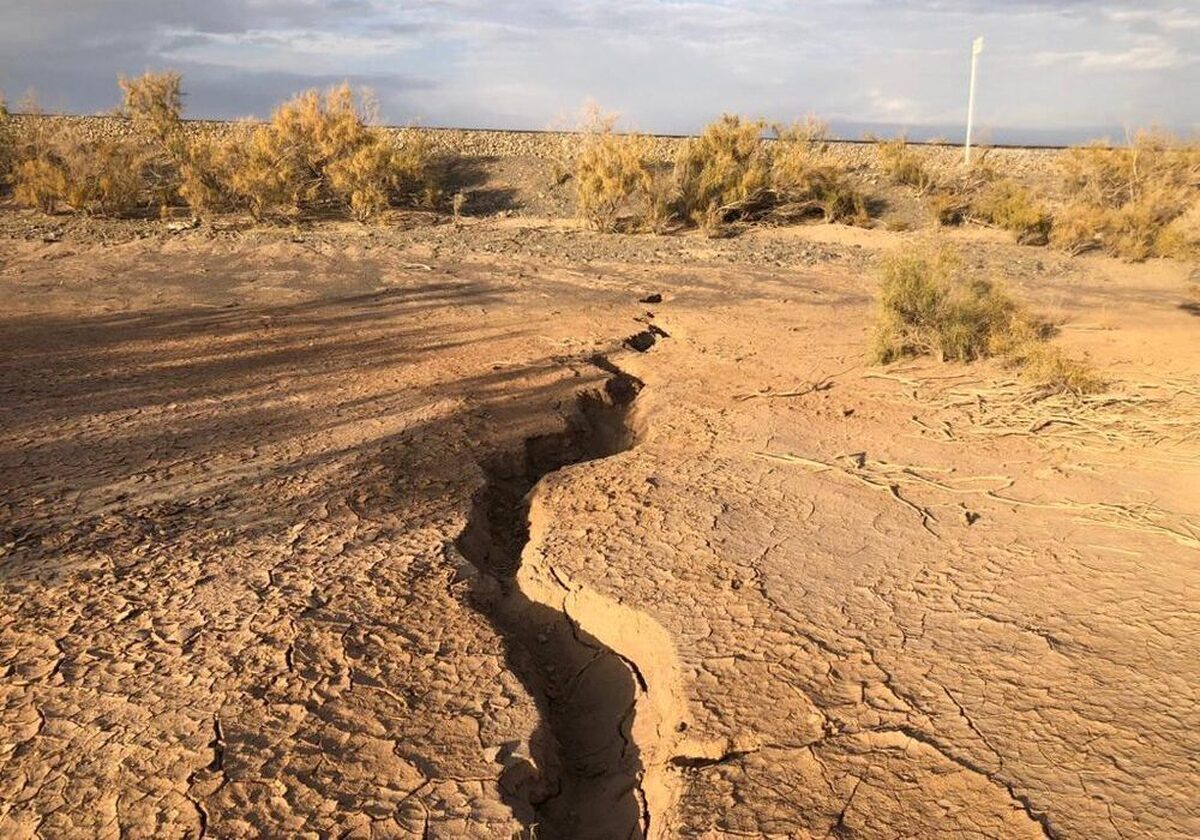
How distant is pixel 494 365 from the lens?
355 inches

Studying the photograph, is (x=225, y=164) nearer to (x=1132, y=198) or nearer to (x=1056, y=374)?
A: (x=1056, y=374)

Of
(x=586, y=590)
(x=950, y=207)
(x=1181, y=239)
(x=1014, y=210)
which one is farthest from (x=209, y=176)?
(x=1181, y=239)

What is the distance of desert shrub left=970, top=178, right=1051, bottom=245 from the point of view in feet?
62.0

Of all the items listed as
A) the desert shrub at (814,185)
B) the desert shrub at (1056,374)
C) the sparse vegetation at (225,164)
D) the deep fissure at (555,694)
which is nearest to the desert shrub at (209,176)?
the sparse vegetation at (225,164)

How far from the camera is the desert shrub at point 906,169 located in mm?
22344

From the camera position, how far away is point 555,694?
13.9 feet

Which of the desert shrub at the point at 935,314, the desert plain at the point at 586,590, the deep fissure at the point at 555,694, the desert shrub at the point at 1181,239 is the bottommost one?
the deep fissure at the point at 555,694

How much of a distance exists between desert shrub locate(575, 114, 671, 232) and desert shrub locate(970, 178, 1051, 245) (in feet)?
22.9

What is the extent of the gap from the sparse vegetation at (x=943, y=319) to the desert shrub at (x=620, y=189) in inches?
389

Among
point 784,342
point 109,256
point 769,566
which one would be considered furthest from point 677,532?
point 109,256

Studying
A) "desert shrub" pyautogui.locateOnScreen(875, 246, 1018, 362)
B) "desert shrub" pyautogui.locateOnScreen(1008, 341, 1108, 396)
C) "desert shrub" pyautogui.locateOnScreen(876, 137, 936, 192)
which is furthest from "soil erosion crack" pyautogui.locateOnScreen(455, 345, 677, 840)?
"desert shrub" pyautogui.locateOnScreen(876, 137, 936, 192)

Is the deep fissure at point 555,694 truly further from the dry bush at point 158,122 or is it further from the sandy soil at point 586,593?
the dry bush at point 158,122

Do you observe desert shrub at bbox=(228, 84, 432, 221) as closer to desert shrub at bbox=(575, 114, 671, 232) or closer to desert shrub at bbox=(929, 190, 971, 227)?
desert shrub at bbox=(575, 114, 671, 232)

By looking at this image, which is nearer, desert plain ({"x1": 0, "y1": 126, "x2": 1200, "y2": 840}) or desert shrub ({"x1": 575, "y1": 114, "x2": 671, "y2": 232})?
desert plain ({"x1": 0, "y1": 126, "x2": 1200, "y2": 840})
